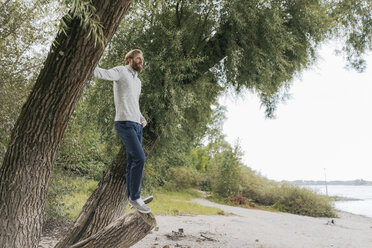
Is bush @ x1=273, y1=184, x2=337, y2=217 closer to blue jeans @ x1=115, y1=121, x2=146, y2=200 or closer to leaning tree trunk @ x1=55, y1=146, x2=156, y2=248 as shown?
leaning tree trunk @ x1=55, y1=146, x2=156, y2=248

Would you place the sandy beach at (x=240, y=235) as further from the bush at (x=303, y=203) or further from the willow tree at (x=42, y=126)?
the bush at (x=303, y=203)

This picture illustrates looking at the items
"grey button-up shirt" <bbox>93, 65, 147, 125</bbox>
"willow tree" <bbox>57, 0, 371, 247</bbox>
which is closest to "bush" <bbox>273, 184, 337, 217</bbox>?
"willow tree" <bbox>57, 0, 371, 247</bbox>

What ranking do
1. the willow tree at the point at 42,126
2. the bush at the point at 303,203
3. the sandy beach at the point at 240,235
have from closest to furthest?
the willow tree at the point at 42,126
the sandy beach at the point at 240,235
the bush at the point at 303,203

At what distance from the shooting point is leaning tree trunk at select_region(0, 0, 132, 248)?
260 centimetres

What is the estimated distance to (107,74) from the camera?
2920 mm

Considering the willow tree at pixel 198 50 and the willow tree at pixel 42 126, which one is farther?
the willow tree at pixel 198 50

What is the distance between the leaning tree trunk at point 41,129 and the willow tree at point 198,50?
1573 mm

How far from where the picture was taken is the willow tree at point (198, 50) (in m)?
4.81

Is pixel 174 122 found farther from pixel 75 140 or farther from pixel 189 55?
pixel 75 140

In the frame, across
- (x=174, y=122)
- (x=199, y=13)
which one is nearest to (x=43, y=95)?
(x=174, y=122)

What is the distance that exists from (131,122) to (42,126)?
867 mm

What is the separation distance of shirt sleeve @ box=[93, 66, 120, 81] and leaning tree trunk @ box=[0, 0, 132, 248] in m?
0.09

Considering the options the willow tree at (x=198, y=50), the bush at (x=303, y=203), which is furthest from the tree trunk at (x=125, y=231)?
the bush at (x=303, y=203)

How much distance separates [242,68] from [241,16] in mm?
941
